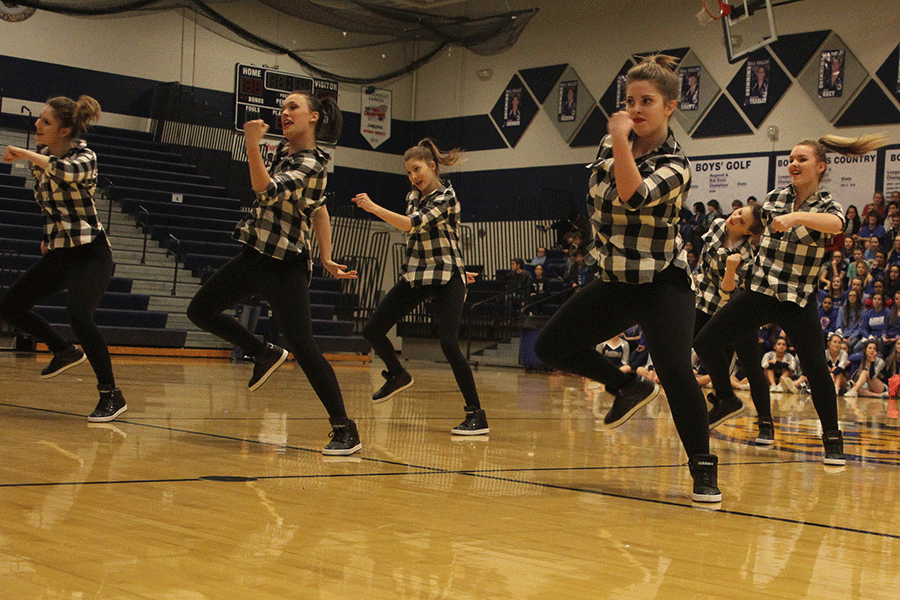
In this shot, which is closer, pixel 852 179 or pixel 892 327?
pixel 892 327

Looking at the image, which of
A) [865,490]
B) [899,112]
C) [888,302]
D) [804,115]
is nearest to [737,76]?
[804,115]

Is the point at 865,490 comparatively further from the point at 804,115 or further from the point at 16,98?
the point at 16,98

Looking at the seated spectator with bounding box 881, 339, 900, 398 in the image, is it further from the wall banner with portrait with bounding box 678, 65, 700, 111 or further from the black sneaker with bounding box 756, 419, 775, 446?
the wall banner with portrait with bounding box 678, 65, 700, 111

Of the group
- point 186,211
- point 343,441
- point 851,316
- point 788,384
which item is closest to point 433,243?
point 343,441

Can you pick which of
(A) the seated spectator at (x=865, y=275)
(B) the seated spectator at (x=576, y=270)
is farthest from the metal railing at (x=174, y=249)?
(A) the seated spectator at (x=865, y=275)

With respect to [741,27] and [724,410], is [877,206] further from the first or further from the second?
[724,410]

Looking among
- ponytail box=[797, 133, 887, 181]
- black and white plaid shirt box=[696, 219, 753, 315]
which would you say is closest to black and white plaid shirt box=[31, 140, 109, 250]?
ponytail box=[797, 133, 887, 181]

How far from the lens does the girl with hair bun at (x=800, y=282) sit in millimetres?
4645

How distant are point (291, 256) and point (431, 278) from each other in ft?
A: 4.07

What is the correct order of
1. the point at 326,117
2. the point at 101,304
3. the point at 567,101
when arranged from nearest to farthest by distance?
the point at 326,117 → the point at 101,304 → the point at 567,101

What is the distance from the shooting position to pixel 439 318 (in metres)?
5.33

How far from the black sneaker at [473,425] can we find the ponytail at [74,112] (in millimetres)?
2359

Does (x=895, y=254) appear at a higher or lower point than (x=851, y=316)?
higher

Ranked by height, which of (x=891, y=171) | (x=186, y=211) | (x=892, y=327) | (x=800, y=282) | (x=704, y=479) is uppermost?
(x=891, y=171)
